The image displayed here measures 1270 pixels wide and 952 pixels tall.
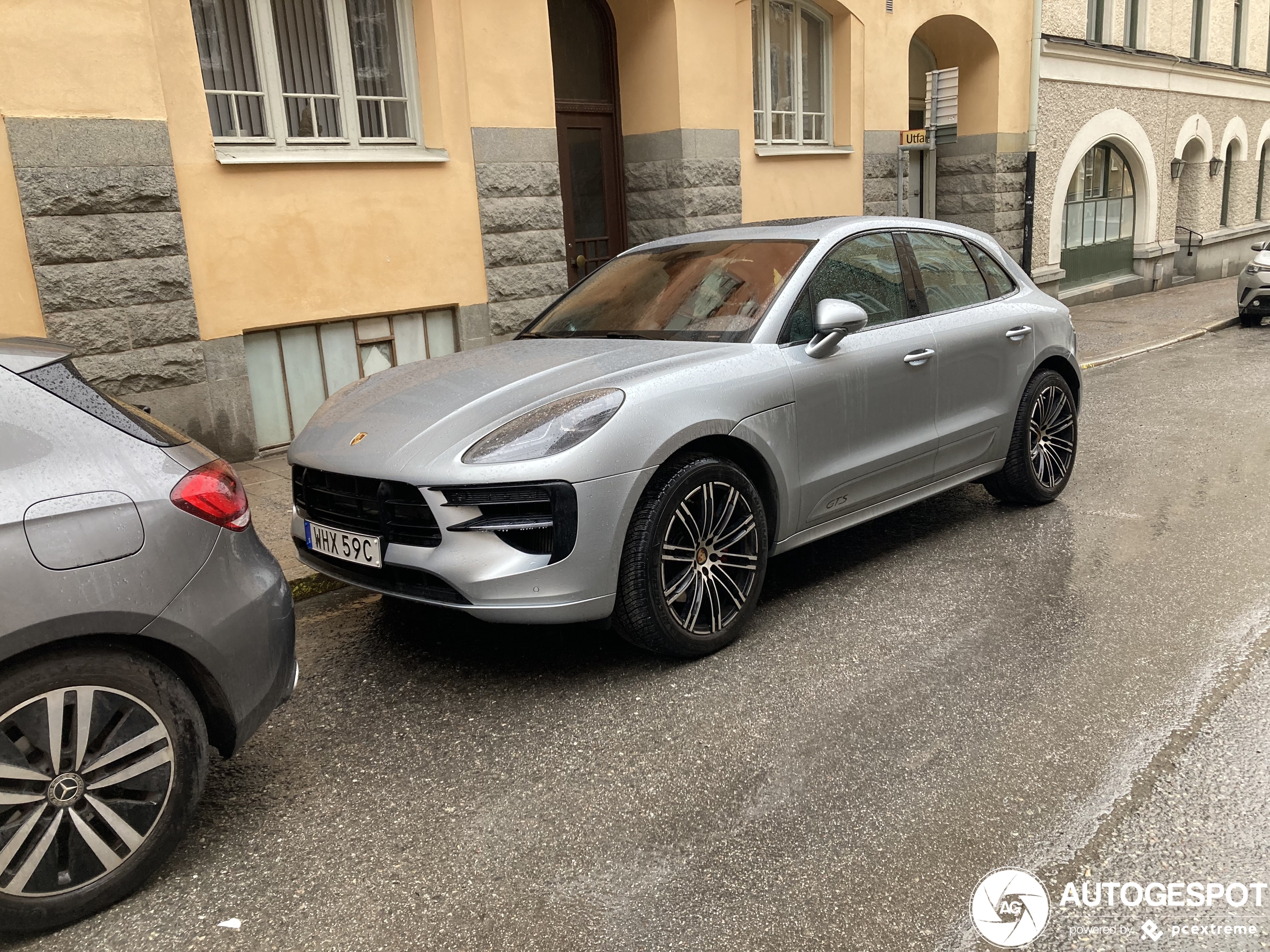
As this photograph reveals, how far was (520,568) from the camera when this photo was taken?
3715mm

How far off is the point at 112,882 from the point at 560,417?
2039 mm

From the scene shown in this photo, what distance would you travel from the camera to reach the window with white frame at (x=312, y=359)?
27.3ft

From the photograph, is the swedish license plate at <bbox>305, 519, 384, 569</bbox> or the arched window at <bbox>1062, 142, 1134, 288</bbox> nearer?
the swedish license plate at <bbox>305, 519, 384, 569</bbox>

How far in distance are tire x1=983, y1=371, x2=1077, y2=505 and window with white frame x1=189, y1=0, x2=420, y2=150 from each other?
5794mm

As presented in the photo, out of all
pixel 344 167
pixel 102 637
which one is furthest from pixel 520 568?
pixel 344 167

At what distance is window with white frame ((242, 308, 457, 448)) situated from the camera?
328 inches

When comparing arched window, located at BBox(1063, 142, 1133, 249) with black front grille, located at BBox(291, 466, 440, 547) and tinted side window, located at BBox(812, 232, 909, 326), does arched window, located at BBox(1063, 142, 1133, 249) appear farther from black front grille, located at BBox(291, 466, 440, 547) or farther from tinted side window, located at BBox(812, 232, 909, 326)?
black front grille, located at BBox(291, 466, 440, 547)

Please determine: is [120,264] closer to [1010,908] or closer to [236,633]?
[236,633]

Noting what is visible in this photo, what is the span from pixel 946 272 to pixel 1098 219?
1563 cm

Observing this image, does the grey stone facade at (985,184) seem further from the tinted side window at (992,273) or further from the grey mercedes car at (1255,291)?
the tinted side window at (992,273)

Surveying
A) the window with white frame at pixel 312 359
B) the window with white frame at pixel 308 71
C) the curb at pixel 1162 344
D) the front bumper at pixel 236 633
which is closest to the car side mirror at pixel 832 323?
the front bumper at pixel 236 633

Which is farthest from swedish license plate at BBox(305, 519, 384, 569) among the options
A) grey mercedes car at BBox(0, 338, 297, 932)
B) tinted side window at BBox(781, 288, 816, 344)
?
tinted side window at BBox(781, 288, 816, 344)

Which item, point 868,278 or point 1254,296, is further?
point 1254,296

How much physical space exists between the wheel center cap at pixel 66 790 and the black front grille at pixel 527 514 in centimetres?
144
